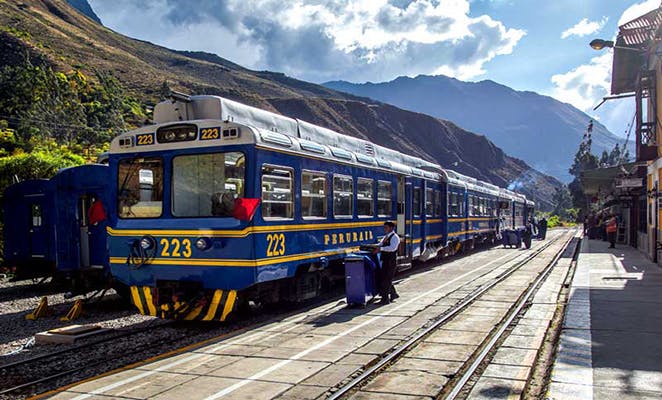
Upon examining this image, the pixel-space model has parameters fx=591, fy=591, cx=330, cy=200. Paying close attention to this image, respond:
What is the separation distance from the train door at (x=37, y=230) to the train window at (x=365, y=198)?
27.2 ft

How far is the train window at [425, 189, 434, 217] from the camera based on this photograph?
17841mm

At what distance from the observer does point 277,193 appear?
31.6ft

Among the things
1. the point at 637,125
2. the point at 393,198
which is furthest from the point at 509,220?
the point at 393,198

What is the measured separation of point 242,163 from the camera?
352 inches

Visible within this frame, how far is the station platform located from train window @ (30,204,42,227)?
1293 cm

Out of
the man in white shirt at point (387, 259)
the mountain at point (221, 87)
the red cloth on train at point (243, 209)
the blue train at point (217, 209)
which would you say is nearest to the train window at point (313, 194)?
the blue train at point (217, 209)

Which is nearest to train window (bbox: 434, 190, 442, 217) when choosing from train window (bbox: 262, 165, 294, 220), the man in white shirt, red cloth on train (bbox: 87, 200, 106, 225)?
the man in white shirt

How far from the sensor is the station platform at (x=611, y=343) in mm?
6012

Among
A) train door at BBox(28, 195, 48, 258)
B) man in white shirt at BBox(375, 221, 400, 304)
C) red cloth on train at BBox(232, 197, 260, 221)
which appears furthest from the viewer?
train door at BBox(28, 195, 48, 258)

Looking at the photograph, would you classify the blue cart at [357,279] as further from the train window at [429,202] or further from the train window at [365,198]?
the train window at [429,202]

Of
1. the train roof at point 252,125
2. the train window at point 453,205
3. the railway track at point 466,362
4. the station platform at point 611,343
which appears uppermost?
the train roof at point 252,125

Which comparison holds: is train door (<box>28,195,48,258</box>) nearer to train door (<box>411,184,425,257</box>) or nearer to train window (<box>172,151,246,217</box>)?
train window (<box>172,151,246,217</box>)

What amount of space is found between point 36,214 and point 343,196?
8.75m

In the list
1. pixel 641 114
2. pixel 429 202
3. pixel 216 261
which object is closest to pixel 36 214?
pixel 216 261
